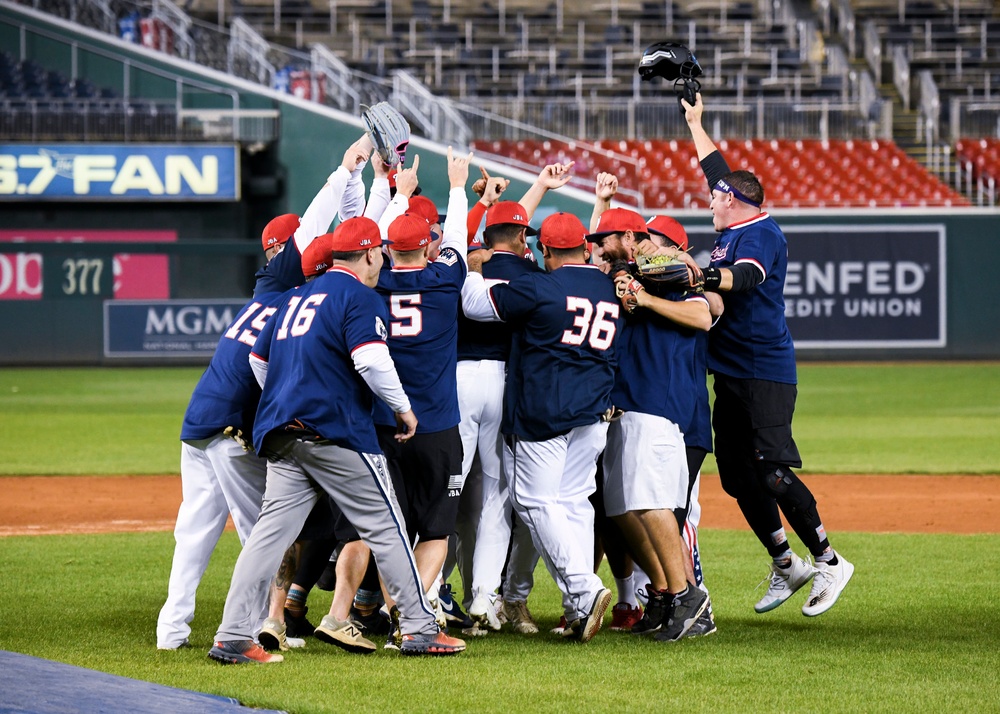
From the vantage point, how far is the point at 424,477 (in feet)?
19.0

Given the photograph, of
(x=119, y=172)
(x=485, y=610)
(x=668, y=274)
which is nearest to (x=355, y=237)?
(x=668, y=274)

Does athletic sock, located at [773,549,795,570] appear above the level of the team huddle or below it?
below

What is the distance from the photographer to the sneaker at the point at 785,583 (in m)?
6.33

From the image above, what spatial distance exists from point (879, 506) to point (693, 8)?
22.2 meters

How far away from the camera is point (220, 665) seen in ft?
17.2

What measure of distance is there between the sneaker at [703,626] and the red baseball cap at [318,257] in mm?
2348

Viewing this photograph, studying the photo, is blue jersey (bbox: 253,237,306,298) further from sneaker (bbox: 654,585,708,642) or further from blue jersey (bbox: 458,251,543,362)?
sneaker (bbox: 654,585,708,642)

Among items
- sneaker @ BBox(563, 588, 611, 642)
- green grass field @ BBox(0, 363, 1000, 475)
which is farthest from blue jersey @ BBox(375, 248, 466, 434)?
green grass field @ BBox(0, 363, 1000, 475)

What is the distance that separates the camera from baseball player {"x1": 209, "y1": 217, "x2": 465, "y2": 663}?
5.20m

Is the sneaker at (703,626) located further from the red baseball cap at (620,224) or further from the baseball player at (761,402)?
the red baseball cap at (620,224)

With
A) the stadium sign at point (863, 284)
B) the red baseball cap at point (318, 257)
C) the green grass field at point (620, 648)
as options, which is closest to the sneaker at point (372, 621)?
the green grass field at point (620, 648)

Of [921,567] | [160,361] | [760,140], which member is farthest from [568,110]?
[921,567]

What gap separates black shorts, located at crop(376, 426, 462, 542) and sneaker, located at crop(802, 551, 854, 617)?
1860 mm

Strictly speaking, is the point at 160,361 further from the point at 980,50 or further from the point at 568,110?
the point at 980,50
